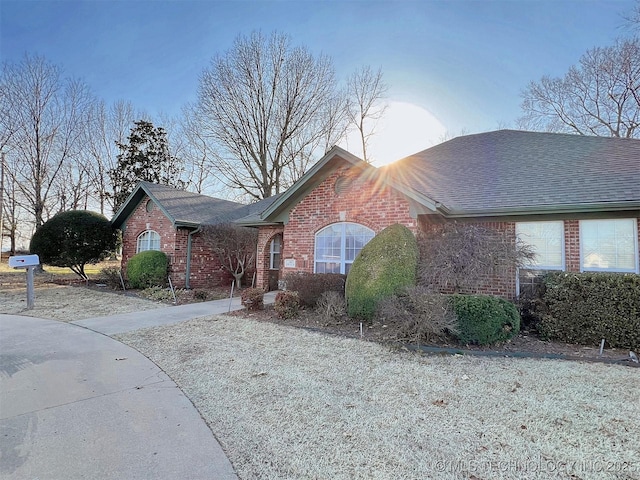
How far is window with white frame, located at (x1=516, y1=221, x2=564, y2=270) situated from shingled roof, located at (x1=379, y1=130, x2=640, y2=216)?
0.75m

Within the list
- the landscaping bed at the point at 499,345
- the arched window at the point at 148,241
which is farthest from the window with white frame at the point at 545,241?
the arched window at the point at 148,241

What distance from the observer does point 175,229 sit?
14414 millimetres

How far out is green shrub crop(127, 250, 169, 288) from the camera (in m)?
13.9

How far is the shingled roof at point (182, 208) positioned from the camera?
14.7 m

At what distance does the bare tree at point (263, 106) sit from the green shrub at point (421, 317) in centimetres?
2084

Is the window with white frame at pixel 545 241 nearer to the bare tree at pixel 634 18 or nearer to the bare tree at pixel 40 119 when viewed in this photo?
the bare tree at pixel 634 18

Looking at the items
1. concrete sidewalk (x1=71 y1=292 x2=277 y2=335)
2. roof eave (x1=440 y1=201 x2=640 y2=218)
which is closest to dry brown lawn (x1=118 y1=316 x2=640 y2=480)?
concrete sidewalk (x1=71 y1=292 x2=277 y2=335)

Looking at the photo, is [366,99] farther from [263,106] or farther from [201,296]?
[201,296]

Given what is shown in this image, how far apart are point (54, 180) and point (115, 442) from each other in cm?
2878

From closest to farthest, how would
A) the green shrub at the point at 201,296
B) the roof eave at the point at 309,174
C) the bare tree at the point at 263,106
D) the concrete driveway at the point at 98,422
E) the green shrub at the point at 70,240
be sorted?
1. the concrete driveway at the point at 98,422
2. the roof eave at the point at 309,174
3. the green shrub at the point at 201,296
4. the green shrub at the point at 70,240
5. the bare tree at the point at 263,106

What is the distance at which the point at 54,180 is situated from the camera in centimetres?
2461

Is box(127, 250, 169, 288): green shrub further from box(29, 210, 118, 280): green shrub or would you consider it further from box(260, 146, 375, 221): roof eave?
box(260, 146, 375, 221): roof eave

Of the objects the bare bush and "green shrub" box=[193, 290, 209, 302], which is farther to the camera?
"green shrub" box=[193, 290, 209, 302]

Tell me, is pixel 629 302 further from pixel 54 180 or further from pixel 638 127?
pixel 54 180
